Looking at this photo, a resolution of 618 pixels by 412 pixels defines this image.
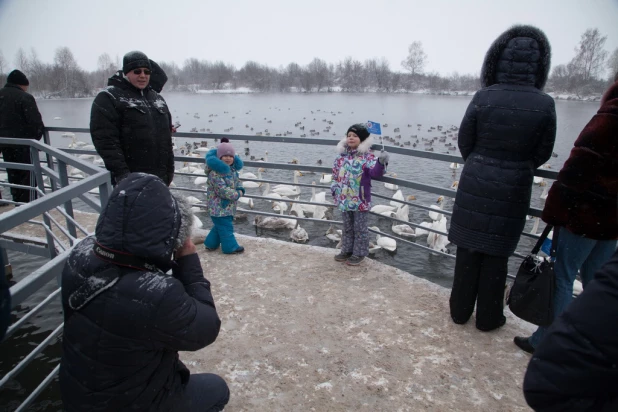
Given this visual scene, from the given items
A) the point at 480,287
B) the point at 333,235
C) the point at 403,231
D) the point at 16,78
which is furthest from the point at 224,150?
the point at 403,231

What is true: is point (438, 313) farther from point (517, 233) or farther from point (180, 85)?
point (180, 85)

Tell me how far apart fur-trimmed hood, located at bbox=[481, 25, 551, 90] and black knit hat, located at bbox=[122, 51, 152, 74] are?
2.80 metres

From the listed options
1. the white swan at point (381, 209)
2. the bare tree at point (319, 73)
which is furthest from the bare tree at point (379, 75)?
the white swan at point (381, 209)

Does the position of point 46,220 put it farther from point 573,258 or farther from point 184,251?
point 573,258

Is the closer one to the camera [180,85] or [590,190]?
[590,190]

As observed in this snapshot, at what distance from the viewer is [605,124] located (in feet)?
7.08

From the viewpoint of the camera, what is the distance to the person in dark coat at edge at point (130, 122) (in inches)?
131

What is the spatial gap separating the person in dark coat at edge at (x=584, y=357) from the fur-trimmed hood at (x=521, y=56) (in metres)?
2.03

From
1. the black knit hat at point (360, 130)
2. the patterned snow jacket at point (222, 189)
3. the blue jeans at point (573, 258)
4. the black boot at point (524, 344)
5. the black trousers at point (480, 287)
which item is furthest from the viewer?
the patterned snow jacket at point (222, 189)

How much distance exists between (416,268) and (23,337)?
25.6ft

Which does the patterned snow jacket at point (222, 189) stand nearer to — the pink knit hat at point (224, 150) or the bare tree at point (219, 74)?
the pink knit hat at point (224, 150)

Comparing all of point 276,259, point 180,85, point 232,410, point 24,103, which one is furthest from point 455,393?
point 180,85

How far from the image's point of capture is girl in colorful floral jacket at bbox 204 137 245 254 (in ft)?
13.8

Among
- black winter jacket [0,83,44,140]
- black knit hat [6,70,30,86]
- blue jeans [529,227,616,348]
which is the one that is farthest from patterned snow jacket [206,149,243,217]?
Answer: black knit hat [6,70,30,86]
